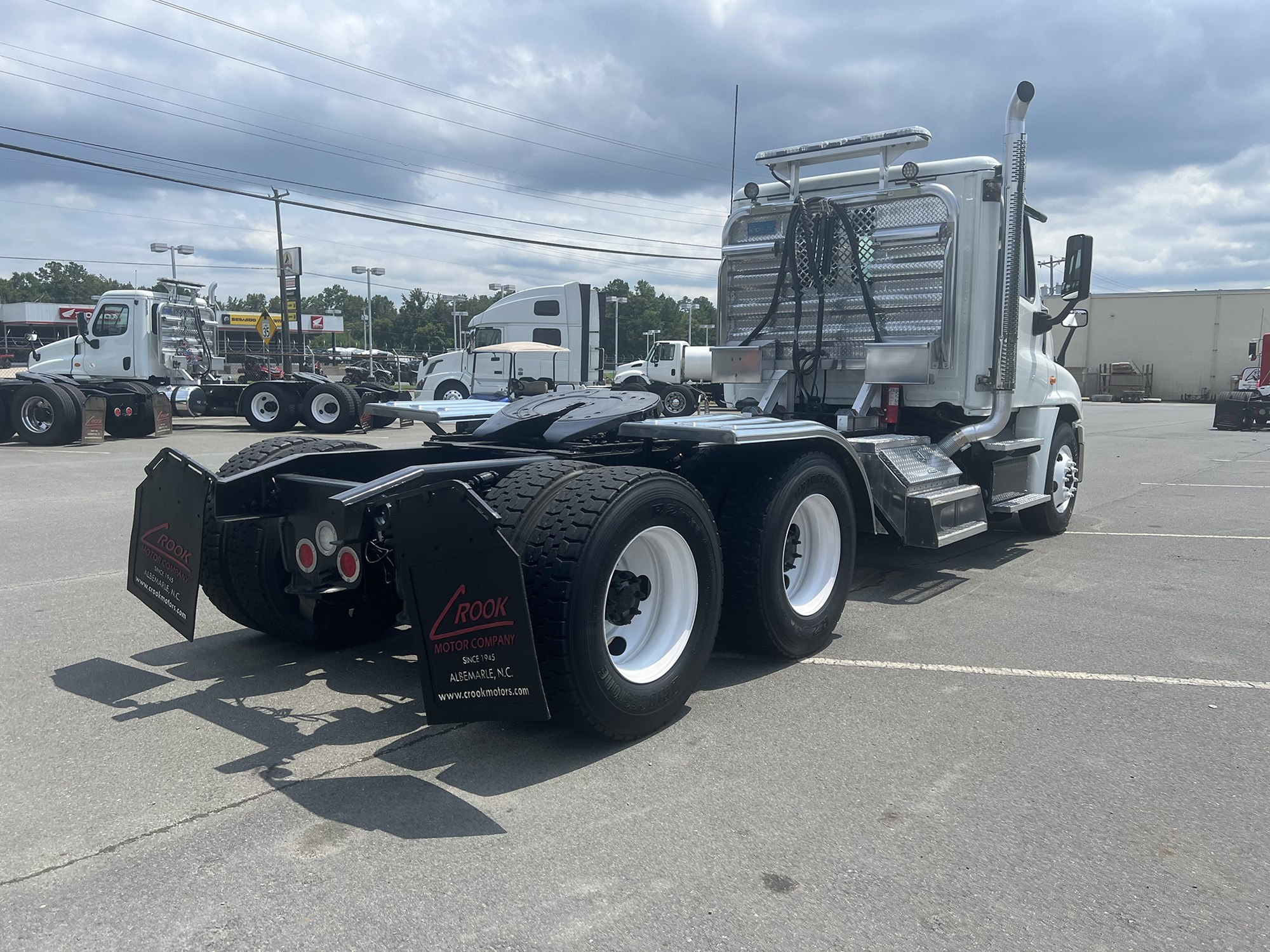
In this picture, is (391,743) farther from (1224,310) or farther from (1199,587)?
(1224,310)

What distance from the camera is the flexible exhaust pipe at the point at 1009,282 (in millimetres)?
6891

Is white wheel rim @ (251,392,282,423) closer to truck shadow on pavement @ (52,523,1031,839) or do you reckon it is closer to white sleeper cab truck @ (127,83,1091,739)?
white sleeper cab truck @ (127,83,1091,739)

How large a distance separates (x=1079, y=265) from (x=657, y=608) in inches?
203

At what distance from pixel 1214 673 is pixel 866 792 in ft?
8.55

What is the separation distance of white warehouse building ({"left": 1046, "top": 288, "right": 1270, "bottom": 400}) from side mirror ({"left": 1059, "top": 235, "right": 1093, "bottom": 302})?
56325 mm

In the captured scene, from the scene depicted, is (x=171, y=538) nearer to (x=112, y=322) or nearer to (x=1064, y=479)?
(x=1064, y=479)

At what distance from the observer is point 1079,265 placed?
24.2 ft

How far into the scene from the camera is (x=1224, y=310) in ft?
195

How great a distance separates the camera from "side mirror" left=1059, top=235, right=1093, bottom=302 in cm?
734

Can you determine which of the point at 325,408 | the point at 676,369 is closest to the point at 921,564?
the point at 325,408

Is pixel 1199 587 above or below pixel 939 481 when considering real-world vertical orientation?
below

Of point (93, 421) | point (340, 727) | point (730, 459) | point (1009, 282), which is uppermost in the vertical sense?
point (1009, 282)

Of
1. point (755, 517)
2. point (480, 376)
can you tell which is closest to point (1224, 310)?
point (480, 376)

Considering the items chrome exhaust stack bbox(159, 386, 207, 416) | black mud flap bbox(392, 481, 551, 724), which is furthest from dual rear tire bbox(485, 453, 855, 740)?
chrome exhaust stack bbox(159, 386, 207, 416)
